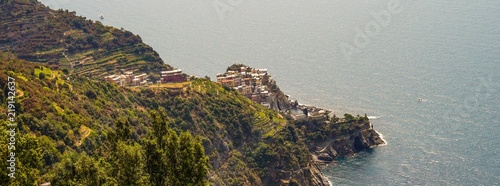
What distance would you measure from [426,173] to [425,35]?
6184 centimetres

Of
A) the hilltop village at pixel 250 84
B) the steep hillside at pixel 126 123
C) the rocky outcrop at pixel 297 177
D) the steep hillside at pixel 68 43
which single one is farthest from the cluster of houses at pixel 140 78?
the rocky outcrop at pixel 297 177

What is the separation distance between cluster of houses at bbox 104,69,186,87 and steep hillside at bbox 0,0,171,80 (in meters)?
1.60

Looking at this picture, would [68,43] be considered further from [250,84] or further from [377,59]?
[377,59]

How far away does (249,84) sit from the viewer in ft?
259

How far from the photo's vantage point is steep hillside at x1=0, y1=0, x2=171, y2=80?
72375mm

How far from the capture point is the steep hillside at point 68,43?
237ft

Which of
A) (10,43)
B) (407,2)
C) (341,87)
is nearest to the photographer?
(10,43)

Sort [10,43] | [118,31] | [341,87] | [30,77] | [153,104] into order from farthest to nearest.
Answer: [341,87], [118,31], [10,43], [153,104], [30,77]

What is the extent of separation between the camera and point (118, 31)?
8069 cm

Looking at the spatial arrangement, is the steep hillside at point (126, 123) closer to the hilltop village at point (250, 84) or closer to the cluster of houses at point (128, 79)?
the hilltop village at point (250, 84)

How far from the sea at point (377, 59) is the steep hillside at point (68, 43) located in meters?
22.8

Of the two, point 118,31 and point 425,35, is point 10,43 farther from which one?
point 425,35

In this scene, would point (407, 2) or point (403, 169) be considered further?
point (407, 2)

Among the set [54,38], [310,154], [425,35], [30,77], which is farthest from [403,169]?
[425,35]
